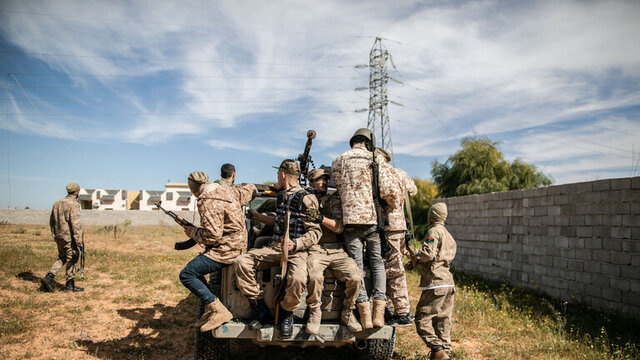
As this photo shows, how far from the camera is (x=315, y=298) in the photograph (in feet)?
11.8

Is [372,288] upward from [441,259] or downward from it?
downward

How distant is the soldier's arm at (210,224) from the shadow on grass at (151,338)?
1.15m

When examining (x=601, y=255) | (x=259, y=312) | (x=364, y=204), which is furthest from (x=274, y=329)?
(x=601, y=255)

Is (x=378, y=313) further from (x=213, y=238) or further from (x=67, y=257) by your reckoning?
(x=67, y=257)

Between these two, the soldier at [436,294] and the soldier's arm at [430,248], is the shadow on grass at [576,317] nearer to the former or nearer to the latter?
the soldier at [436,294]

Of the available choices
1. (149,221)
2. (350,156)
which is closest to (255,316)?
(350,156)

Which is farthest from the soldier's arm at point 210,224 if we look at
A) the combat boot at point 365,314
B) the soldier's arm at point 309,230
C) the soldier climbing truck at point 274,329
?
the combat boot at point 365,314

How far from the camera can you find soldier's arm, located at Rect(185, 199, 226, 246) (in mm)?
3873

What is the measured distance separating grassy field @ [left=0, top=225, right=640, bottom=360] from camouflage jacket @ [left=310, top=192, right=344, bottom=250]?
181 cm

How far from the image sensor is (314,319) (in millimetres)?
3602

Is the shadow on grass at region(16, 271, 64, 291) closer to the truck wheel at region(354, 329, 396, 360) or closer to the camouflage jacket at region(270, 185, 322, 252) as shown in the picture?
the camouflage jacket at region(270, 185, 322, 252)

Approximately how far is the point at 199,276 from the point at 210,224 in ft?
1.70

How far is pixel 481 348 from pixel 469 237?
19.1 feet

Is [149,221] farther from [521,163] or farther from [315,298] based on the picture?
[315,298]
